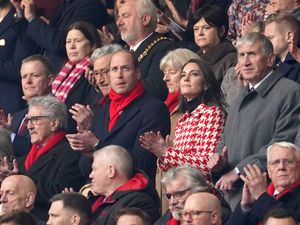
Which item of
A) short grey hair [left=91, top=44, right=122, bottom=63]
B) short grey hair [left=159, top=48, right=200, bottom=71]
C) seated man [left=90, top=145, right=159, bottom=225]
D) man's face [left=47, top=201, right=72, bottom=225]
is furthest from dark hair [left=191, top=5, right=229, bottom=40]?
man's face [left=47, top=201, right=72, bottom=225]

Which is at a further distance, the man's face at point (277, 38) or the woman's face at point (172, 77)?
the woman's face at point (172, 77)

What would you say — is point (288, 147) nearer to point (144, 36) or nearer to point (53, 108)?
point (53, 108)

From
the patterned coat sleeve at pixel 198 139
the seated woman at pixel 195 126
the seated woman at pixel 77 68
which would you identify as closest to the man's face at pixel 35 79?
the seated woman at pixel 77 68

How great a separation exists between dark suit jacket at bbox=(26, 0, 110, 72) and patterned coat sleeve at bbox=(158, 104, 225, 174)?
357 centimetres

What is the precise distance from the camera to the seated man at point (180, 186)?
46.2 ft

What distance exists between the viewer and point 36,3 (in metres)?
19.0

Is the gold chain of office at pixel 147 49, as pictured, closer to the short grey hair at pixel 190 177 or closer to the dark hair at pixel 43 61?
the dark hair at pixel 43 61

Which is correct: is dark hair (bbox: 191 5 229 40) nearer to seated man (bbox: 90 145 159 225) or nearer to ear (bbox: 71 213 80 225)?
seated man (bbox: 90 145 159 225)

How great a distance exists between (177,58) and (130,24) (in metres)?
1.16

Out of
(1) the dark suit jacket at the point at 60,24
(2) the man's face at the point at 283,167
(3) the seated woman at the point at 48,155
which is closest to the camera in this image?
(2) the man's face at the point at 283,167

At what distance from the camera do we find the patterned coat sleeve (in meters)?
14.8

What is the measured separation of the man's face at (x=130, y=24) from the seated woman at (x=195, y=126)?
5.98 ft

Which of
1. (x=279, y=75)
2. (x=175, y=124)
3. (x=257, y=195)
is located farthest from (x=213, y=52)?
(x=257, y=195)

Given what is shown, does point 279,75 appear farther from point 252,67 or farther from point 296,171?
point 296,171
